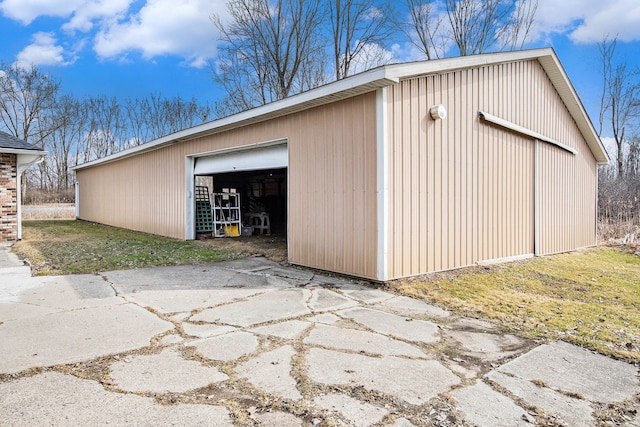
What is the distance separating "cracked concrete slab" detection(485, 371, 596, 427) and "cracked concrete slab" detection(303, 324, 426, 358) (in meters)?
0.57

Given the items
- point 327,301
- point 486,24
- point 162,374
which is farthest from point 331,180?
point 486,24

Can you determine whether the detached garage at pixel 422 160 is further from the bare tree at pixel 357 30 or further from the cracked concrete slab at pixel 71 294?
the bare tree at pixel 357 30

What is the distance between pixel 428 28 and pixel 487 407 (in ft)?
53.5

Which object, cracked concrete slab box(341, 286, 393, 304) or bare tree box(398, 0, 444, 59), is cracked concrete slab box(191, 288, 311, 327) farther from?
bare tree box(398, 0, 444, 59)

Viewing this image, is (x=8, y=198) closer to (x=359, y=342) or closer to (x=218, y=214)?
(x=218, y=214)

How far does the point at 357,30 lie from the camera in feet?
53.1

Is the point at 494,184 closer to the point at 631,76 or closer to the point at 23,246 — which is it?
the point at 23,246

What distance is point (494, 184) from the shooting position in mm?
6648

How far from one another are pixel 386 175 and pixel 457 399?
3126 millimetres

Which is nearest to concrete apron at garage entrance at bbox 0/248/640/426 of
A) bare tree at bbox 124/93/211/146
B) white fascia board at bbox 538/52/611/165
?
white fascia board at bbox 538/52/611/165

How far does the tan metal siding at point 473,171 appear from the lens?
516 cm

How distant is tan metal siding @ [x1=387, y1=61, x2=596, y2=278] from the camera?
16.9 feet

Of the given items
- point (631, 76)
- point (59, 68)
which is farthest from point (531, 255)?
point (59, 68)

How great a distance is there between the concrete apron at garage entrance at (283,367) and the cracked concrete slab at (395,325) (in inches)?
0.7
